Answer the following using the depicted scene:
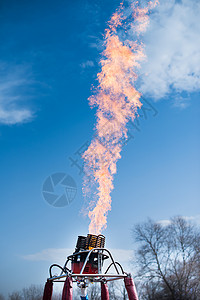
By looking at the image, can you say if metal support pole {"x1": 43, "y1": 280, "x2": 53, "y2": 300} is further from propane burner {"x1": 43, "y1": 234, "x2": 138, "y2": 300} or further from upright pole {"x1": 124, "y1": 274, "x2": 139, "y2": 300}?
upright pole {"x1": 124, "y1": 274, "x2": 139, "y2": 300}

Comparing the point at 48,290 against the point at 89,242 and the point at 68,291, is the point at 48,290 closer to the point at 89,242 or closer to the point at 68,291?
the point at 68,291

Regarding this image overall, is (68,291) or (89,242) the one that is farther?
(89,242)

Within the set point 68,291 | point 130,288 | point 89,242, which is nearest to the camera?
point 68,291

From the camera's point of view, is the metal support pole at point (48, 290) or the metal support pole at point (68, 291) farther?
the metal support pole at point (48, 290)

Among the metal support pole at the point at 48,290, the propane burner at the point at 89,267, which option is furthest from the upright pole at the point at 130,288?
the metal support pole at the point at 48,290

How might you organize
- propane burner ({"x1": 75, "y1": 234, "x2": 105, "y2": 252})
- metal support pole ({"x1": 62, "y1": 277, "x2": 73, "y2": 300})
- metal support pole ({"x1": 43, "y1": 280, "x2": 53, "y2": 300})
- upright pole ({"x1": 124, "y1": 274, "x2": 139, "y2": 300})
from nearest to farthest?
metal support pole ({"x1": 62, "y1": 277, "x2": 73, "y2": 300}) → upright pole ({"x1": 124, "y1": 274, "x2": 139, "y2": 300}) → metal support pole ({"x1": 43, "y1": 280, "x2": 53, "y2": 300}) → propane burner ({"x1": 75, "y1": 234, "x2": 105, "y2": 252})

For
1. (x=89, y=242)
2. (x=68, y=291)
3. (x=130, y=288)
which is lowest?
(x=68, y=291)

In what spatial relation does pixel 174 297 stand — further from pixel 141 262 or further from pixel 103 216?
pixel 103 216

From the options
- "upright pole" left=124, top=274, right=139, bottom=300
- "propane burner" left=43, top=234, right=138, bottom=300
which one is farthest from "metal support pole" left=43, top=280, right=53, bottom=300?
"upright pole" left=124, top=274, right=139, bottom=300

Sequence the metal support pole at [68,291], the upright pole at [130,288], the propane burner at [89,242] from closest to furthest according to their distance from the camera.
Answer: the metal support pole at [68,291], the upright pole at [130,288], the propane burner at [89,242]

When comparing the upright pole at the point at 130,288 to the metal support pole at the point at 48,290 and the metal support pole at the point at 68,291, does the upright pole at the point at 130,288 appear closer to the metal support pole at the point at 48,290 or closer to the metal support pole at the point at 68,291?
the metal support pole at the point at 68,291

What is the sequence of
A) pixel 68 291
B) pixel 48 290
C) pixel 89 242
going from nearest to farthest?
pixel 68 291
pixel 48 290
pixel 89 242

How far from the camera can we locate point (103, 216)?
42.1 ft

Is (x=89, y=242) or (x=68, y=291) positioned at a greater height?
(x=89, y=242)
